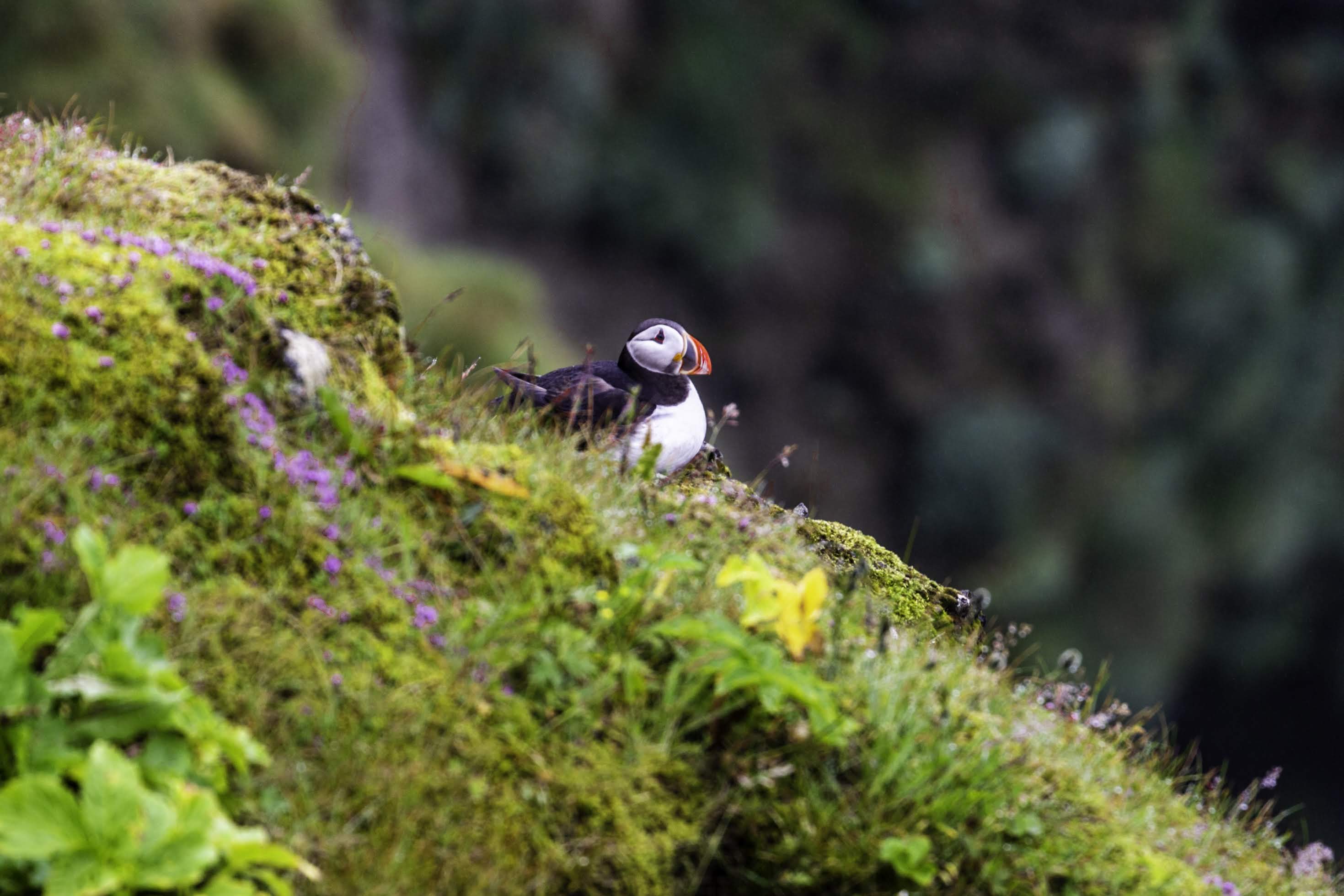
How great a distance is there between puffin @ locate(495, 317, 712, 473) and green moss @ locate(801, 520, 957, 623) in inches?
25.2

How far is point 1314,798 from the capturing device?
36.6 meters

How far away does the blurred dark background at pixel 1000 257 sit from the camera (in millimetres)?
29609

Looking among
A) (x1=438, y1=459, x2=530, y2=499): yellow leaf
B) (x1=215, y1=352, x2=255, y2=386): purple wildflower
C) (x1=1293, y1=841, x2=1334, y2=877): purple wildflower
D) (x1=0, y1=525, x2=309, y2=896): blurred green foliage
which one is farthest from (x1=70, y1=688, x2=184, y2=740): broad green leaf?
(x1=1293, y1=841, x2=1334, y2=877): purple wildflower

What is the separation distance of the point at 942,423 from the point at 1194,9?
1803cm

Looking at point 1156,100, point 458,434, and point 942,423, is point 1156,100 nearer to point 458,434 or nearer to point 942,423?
point 942,423

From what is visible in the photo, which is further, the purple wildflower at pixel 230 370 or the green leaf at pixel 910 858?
the purple wildflower at pixel 230 370

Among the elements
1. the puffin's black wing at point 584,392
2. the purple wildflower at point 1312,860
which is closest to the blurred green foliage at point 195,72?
the puffin's black wing at point 584,392

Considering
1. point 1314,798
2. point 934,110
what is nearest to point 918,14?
point 934,110

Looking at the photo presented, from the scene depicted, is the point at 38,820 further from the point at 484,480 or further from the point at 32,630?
the point at 484,480

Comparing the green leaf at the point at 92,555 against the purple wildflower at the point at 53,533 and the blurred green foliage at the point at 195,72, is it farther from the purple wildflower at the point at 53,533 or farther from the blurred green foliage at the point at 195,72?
the blurred green foliage at the point at 195,72

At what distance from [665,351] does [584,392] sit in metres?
0.43

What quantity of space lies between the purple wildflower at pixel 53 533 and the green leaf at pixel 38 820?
1.87 ft

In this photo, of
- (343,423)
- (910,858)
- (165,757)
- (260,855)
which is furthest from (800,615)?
(165,757)

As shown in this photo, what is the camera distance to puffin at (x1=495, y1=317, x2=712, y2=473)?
4246 mm
